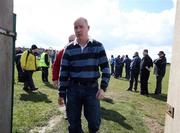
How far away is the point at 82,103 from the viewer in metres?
5.34

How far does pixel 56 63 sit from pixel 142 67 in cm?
1007

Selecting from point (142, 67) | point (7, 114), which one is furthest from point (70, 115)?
point (142, 67)

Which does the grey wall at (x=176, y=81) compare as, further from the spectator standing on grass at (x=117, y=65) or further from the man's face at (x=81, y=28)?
the spectator standing on grass at (x=117, y=65)

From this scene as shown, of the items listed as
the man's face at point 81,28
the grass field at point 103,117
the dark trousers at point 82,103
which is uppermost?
the man's face at point 81,28

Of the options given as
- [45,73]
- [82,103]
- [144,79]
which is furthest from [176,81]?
[45,73]

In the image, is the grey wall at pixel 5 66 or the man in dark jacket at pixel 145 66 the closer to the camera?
the grey wall at pixel 5 66

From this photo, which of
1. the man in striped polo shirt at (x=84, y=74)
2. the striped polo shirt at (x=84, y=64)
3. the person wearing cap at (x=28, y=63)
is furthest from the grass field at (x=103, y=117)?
the striped polo shirt at (x=84, y=64)

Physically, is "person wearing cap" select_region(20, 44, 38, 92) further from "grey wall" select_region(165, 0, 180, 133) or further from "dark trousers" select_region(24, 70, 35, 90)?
"grey wall" select_region(165, 0, 180, 133)

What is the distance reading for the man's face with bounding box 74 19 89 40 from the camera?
508cm

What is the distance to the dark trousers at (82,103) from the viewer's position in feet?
16.9

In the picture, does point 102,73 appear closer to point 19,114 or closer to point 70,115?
point 70,115

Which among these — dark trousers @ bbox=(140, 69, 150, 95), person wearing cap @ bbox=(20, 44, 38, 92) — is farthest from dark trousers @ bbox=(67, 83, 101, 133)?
dark trousers @ bbox=(140, 69, 150, 95)

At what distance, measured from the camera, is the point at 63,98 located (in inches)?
212

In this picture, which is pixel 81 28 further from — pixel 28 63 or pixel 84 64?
pixel 28 63
